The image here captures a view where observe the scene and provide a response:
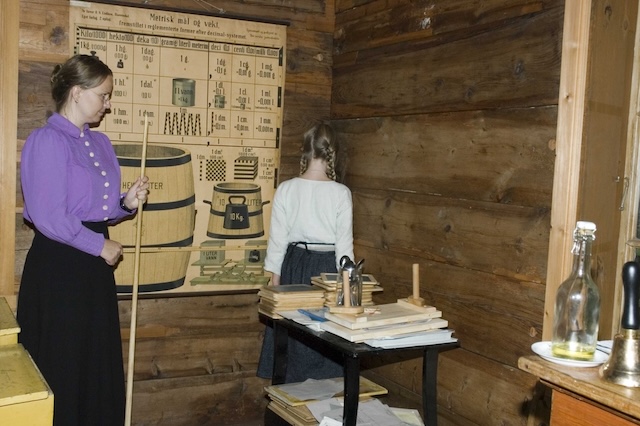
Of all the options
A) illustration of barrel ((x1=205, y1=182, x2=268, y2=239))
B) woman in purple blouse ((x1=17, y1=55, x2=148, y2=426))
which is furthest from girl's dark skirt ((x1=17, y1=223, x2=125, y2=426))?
illustration of barrel ((x1=205, y1=182, x2=268, y2=239))

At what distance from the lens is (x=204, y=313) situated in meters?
3.93

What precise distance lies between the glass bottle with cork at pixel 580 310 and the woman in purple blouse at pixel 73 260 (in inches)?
81.0

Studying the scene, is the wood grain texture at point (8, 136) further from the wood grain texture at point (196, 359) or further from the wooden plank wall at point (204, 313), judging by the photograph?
the wood grain texture at point (196, 359)

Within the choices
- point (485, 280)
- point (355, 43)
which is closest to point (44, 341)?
point (485, 280)

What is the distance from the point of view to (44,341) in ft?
10.0

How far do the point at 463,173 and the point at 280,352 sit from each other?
43.3 inches

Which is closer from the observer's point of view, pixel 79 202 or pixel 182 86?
pixel 79 202

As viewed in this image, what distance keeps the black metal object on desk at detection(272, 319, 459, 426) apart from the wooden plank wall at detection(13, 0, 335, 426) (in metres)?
0.79

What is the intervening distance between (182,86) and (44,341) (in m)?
1.42

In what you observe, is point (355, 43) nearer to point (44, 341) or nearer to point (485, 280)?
point (485, 280)

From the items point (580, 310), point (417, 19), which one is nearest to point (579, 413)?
point (580, 310)

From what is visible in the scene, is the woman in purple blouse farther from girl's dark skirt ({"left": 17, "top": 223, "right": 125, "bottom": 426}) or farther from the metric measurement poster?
the metric measurement poster

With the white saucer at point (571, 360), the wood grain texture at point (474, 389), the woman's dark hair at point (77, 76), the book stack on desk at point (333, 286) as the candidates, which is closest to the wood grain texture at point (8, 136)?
the woman's dark hair at point (77, 76)

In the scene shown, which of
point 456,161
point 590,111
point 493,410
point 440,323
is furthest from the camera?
point 456,161
